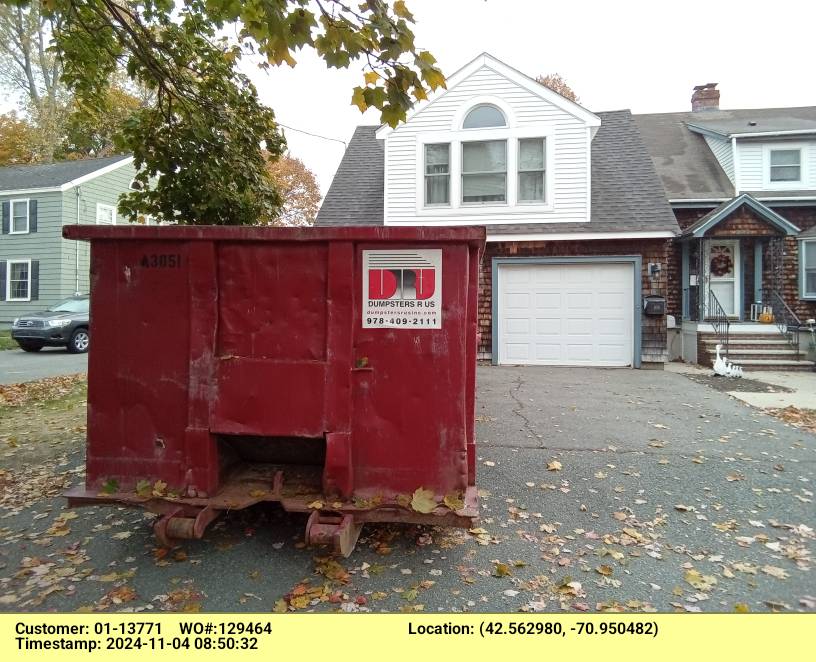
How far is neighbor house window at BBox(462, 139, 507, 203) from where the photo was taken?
1200 centimetres

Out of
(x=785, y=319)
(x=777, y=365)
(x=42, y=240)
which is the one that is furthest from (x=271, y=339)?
(x=42, y=240)

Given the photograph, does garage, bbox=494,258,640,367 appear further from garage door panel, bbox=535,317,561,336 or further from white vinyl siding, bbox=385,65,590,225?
white vinyl siding, bbox=385,65,590,225

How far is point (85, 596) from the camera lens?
273 centimetres

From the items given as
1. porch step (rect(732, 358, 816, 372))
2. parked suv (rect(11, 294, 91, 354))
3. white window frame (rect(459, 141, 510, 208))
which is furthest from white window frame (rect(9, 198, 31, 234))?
porch step (rect(732, 358, 816, 372))

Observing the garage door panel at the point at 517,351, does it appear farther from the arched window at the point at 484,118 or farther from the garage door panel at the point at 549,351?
the arched window at the point at 484,118

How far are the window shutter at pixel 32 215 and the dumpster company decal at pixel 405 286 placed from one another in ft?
72.8

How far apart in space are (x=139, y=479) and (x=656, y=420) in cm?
571

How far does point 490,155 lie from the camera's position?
12.0 m

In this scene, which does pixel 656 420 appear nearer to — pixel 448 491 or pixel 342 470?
pixel 448 491

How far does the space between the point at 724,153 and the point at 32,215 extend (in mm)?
23574

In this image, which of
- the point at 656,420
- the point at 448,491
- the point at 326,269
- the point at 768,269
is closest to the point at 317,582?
the point at 448,491

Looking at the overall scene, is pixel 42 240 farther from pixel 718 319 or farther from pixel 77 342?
pixel 718 319

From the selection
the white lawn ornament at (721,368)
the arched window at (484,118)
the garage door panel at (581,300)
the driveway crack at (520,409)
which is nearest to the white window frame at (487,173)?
the arched window at (484,118)

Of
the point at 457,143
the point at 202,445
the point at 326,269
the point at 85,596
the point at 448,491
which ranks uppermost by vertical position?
the point at 457,143
